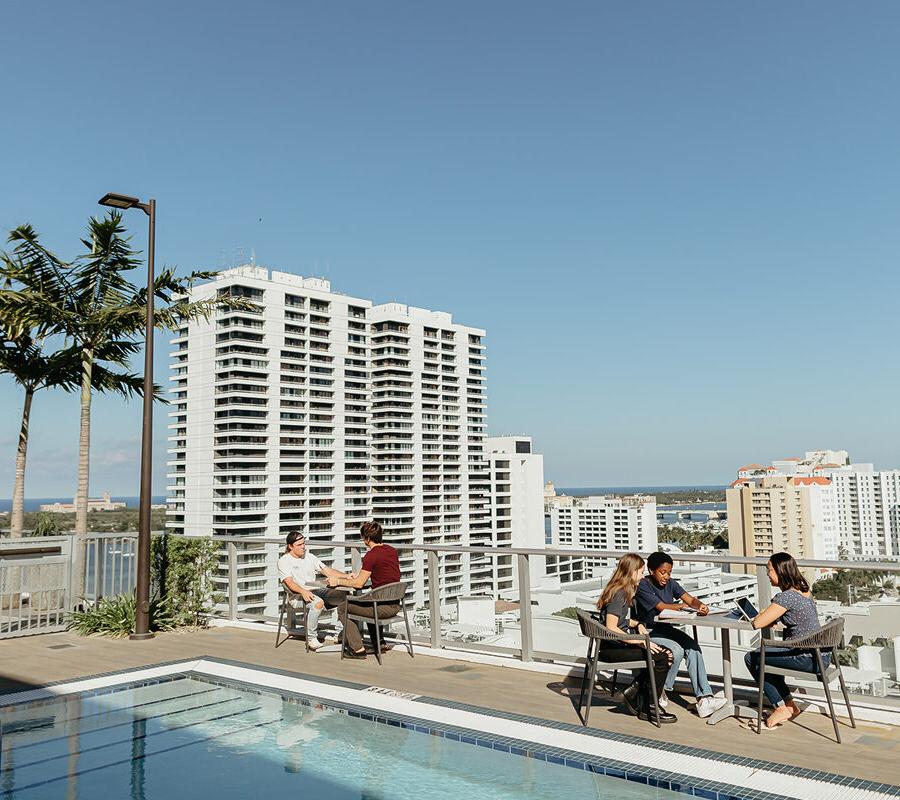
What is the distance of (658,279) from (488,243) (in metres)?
14.8

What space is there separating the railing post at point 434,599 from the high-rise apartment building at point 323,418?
85046mm

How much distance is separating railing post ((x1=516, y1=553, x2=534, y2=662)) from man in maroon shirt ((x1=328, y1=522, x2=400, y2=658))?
138cm

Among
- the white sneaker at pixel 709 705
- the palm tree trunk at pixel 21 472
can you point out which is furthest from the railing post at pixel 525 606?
the palm tree trunk at pixel 21 472

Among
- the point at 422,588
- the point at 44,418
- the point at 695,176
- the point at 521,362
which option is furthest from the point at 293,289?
the point at 422,588

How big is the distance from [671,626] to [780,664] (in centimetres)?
88

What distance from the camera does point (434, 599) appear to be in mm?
8273

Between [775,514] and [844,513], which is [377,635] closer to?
[775,514]

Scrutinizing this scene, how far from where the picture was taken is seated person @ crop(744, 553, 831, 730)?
5082 millimetres

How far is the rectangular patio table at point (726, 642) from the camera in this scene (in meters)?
5.34

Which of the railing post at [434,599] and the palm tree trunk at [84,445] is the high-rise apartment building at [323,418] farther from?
the railing post at [434,599]

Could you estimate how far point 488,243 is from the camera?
50.1 meters

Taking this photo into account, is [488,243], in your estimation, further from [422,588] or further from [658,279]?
[422,588]

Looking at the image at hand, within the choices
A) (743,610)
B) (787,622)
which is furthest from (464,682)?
(787,622)

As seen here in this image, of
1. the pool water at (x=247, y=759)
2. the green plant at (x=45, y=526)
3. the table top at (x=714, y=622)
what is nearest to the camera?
the pool water at (x=247, y=759)
